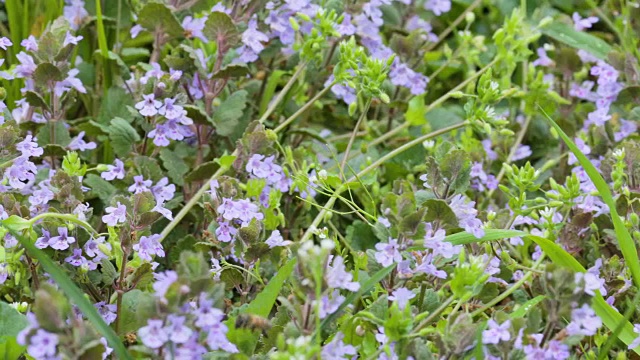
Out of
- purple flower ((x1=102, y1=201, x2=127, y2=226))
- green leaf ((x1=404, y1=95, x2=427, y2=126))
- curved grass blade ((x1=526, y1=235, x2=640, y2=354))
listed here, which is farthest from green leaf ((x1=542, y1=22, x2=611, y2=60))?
purple flower ((x1=102, y1=201, x2=127, y2=226))

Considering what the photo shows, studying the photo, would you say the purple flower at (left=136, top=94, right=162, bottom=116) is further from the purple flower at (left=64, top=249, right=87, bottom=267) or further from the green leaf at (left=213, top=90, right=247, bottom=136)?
the purple flower at (left=64, top=249, right=87, bottom=267)

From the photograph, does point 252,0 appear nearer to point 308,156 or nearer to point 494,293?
point 308,156

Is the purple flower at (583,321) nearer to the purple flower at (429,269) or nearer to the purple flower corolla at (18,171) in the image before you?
the purple flower at (429,269)

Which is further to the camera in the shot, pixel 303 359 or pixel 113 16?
pixel 113 16

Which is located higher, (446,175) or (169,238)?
(446,175)

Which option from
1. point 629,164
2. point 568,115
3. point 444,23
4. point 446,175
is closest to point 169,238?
point 446,175
